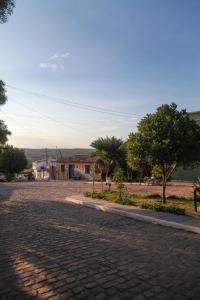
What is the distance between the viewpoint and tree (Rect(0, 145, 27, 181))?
4862 centimetres

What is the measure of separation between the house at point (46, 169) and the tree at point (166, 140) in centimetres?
4550

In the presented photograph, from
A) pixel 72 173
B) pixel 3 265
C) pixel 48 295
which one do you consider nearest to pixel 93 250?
pixel 3 265

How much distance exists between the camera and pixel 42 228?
927 centimetres

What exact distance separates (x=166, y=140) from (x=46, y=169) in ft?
171

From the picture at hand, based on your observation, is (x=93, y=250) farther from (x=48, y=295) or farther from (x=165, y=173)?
(x=165, y=173)

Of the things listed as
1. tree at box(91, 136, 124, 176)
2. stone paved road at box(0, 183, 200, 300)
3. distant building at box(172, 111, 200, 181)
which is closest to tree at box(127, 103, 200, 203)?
stone paved road at box(0, 183, 200, 300)

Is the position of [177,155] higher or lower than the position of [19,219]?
higher

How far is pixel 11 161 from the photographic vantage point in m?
49.3

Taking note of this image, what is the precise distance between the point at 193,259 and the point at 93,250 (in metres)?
2.11

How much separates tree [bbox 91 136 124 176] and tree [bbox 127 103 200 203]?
22.6m

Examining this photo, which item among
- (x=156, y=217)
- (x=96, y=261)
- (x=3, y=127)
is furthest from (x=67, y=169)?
(x=96, y=261)

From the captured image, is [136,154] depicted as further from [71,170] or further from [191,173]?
[71,170]

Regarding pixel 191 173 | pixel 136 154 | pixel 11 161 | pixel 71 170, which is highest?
pixel 11 161

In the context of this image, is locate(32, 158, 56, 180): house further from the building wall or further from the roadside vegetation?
the roadside vegetation
